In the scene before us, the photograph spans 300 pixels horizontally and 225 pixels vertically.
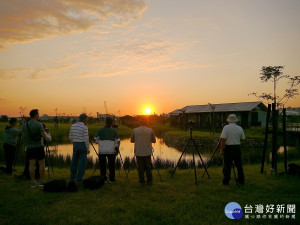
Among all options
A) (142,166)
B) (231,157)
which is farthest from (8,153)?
(231,157)

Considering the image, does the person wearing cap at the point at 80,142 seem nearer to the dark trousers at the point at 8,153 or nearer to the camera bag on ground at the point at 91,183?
the camera bag on ground at the point at 91,183

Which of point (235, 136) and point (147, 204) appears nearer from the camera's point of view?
point (147, 204)

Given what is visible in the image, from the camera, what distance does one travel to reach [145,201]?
6258 mm

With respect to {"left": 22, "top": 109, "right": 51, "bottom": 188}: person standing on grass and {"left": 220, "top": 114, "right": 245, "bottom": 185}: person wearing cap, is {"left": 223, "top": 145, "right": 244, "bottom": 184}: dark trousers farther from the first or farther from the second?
{"left": 22, "top": 109, "right": 51, "bottom": 188}: person standing on grass

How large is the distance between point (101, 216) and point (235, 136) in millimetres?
4747

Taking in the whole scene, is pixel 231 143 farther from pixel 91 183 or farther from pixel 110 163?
pixel 91 183

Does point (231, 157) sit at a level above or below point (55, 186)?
above

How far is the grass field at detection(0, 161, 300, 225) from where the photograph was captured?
5.17 metres

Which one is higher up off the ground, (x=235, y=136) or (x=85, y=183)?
(x=235, y=136)

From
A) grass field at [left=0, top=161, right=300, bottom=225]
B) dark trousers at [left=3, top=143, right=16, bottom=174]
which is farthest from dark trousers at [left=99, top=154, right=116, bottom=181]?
dark trousers at [left=3, top=143, right=16, bottom=174]

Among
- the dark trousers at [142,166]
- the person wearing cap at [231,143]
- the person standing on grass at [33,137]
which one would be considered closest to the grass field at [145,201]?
the dark trousers at [142,166]

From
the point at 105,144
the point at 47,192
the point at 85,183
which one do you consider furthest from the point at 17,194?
the point at 105,144

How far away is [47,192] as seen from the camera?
7117mm

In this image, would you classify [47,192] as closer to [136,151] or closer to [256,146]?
[136,151]
